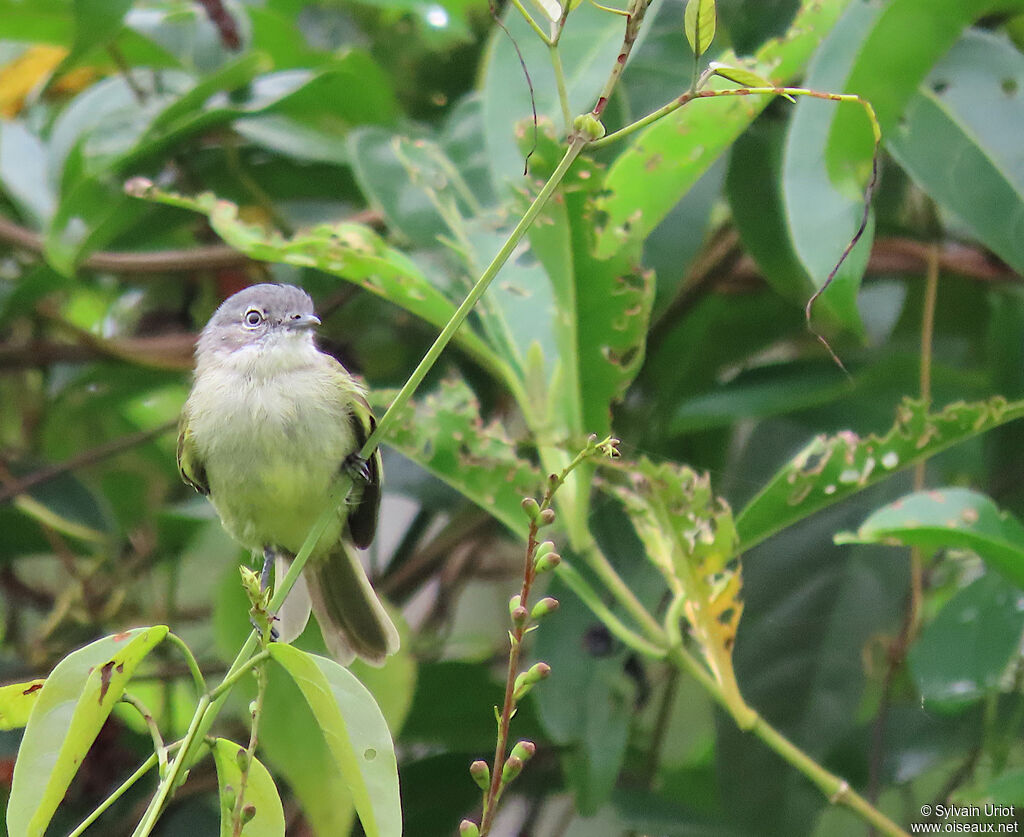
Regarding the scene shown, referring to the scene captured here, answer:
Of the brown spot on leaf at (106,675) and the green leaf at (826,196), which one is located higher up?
the green leaf at (826,196)

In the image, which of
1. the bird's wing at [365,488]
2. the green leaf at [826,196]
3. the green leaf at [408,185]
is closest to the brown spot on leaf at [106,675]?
the bird's wing at [365,488]

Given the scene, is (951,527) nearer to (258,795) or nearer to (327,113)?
(258,795)

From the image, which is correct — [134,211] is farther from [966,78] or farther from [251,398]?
[966,78]

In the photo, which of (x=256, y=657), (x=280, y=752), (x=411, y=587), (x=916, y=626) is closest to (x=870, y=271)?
(x=916, y=626)

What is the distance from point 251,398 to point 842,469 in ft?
3.28

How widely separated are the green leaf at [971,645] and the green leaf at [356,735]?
109 cm

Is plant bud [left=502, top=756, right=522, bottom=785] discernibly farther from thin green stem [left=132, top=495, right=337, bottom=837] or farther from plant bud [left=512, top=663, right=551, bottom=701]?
thin green stem [left=132, top=495, right=337, bottom=837]

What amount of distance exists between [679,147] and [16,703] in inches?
45.1

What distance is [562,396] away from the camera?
1.70 m

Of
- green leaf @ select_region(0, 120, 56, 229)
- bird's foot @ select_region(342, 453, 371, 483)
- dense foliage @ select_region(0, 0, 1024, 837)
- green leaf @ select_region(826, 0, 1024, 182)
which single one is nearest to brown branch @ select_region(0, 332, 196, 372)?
dense foliage @ select_region(0, 0, 1024, 837)

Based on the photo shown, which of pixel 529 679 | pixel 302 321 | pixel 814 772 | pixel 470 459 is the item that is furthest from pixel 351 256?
pixel 814 772

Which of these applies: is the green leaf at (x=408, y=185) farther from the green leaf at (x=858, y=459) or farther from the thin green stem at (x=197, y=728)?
the thin green stem at (x=197, y=728)

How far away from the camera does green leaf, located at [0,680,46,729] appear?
1.10 metres

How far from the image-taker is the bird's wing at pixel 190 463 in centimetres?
202
